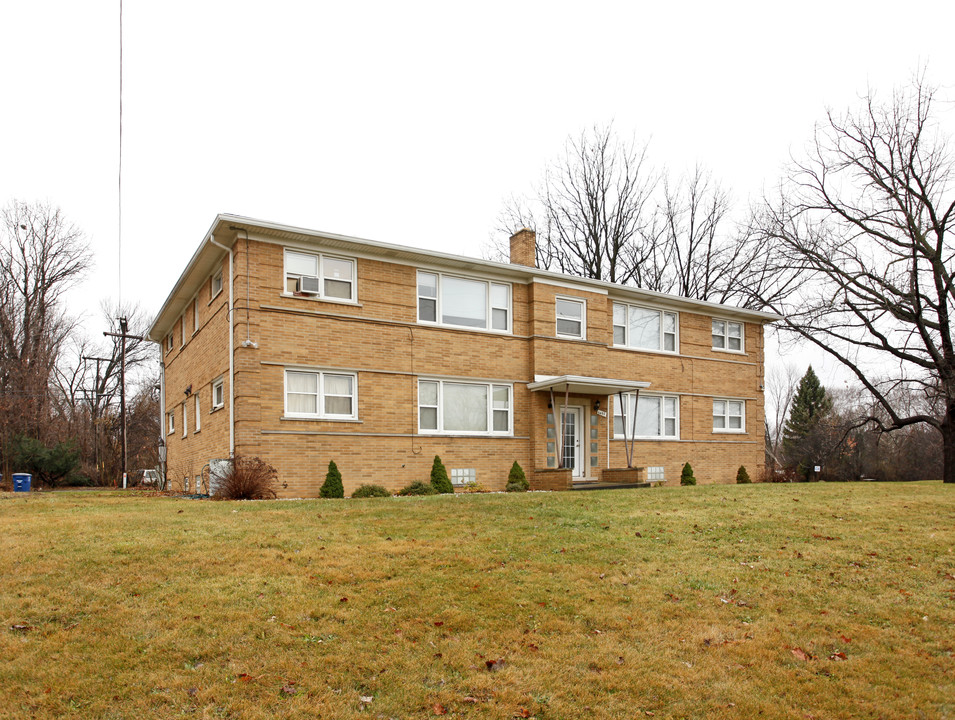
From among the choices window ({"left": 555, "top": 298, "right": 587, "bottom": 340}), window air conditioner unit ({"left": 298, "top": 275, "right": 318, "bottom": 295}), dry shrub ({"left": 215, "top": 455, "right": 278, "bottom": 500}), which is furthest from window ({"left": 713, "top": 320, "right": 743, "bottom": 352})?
dry shrub ({"left": 215, "top": 455, "right": 278, "bottom": 500})

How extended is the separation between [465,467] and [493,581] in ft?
37.3

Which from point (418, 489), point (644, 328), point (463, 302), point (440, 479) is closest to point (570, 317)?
point (644, 328)

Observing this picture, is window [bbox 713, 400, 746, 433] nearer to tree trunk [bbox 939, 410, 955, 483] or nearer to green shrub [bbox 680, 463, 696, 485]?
green shrub [bbox 680, 463, 696, 485]

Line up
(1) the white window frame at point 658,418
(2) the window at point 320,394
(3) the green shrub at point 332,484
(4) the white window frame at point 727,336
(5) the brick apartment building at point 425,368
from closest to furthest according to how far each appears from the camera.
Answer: (3) the green shrub at point 332,484, (5) the brick apartment building at point 425,368, (2) the window at point 320,394, (1) the white window frame at point 658,418, (4) the white window frame at point 727,336

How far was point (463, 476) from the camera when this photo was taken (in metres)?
19.0

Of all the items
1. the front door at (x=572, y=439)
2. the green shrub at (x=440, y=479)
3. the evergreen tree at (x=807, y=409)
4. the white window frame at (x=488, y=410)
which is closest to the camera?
the green shrub at (x=440, y=479)

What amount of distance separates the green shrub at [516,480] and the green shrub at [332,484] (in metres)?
4.45

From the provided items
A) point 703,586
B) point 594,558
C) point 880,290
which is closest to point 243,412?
point 594,558

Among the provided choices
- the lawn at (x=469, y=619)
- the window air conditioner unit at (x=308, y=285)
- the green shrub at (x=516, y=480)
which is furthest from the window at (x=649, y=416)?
the lawn at (x=469, y=619)

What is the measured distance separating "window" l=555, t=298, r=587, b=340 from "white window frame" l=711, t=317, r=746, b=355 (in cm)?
623

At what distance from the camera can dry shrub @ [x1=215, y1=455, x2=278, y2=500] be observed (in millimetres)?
15180

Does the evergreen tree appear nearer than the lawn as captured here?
No

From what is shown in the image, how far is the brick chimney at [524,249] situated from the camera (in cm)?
2197

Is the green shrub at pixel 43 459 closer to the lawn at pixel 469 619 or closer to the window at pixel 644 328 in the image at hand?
the lawn at pixel 469 619
